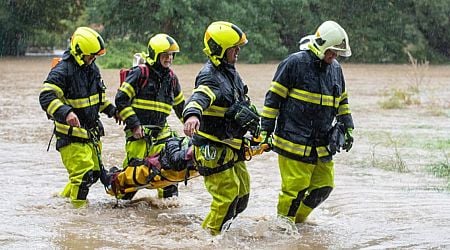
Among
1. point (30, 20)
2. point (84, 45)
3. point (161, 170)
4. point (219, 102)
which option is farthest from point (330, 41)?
point (30, 20)

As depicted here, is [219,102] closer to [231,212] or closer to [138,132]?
[231,212]

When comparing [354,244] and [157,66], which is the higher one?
[157,66]

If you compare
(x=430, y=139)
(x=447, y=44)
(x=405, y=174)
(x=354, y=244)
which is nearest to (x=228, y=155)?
(x=354, y=244)

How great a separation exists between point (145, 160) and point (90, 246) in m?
1.27

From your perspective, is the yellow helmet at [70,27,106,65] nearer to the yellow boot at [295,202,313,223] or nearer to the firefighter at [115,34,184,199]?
the firefighter at [115,34,184,199]

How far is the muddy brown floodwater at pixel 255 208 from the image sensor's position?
707 cm

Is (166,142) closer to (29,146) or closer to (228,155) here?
(228,155)

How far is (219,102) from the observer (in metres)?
6.71

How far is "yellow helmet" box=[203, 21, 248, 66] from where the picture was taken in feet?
22.1

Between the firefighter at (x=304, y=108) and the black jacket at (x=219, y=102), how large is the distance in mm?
325

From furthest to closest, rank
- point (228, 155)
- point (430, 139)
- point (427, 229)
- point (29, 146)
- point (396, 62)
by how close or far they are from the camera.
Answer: point (396, 62), point (430, 139), point (29, 146), point (427, 229), point (228, 155)

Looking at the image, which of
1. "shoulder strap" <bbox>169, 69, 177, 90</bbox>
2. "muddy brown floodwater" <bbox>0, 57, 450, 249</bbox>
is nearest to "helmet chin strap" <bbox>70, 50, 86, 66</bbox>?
"shoulder strap" <bbox>169, 69, 177, 90</bbox>

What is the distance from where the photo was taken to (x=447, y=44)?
4622 cm

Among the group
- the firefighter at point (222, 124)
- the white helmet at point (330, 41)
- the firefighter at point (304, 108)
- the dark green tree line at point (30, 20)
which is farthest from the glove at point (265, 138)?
the dark green tree line at point (30, 20)
